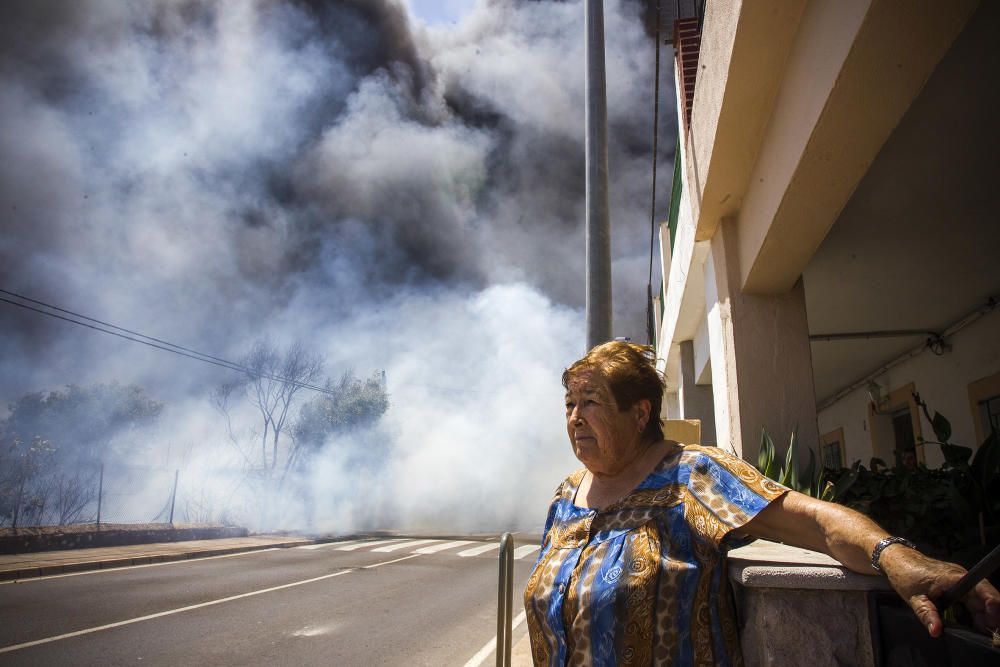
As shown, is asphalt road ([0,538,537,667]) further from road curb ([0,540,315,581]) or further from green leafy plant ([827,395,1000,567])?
green leafy plant ([827,395,1000,567])

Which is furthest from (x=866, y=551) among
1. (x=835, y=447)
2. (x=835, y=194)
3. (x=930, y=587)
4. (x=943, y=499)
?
(x=835, y=447)

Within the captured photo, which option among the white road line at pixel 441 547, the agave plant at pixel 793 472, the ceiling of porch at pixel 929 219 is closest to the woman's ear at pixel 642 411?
the agave plant at pixel 793 472

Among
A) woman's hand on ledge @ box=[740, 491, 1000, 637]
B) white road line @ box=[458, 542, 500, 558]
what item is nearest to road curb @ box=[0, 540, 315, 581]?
white road line @ box=[458, 542, 500, 558]

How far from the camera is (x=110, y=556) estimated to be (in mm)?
14320

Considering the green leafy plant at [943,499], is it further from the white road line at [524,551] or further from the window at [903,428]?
the white road line at [524,551]

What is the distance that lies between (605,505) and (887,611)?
2.49ft

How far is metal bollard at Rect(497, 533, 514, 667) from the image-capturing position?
3.06 m

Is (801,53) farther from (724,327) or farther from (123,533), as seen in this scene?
(123,533)

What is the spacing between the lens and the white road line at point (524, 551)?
14602mm

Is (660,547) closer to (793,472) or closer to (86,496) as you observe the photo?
(793,472)

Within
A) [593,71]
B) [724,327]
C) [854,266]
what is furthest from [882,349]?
[593,71]

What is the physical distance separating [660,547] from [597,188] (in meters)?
3.27

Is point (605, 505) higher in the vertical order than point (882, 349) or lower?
lower

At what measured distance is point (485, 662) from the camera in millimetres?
5980
